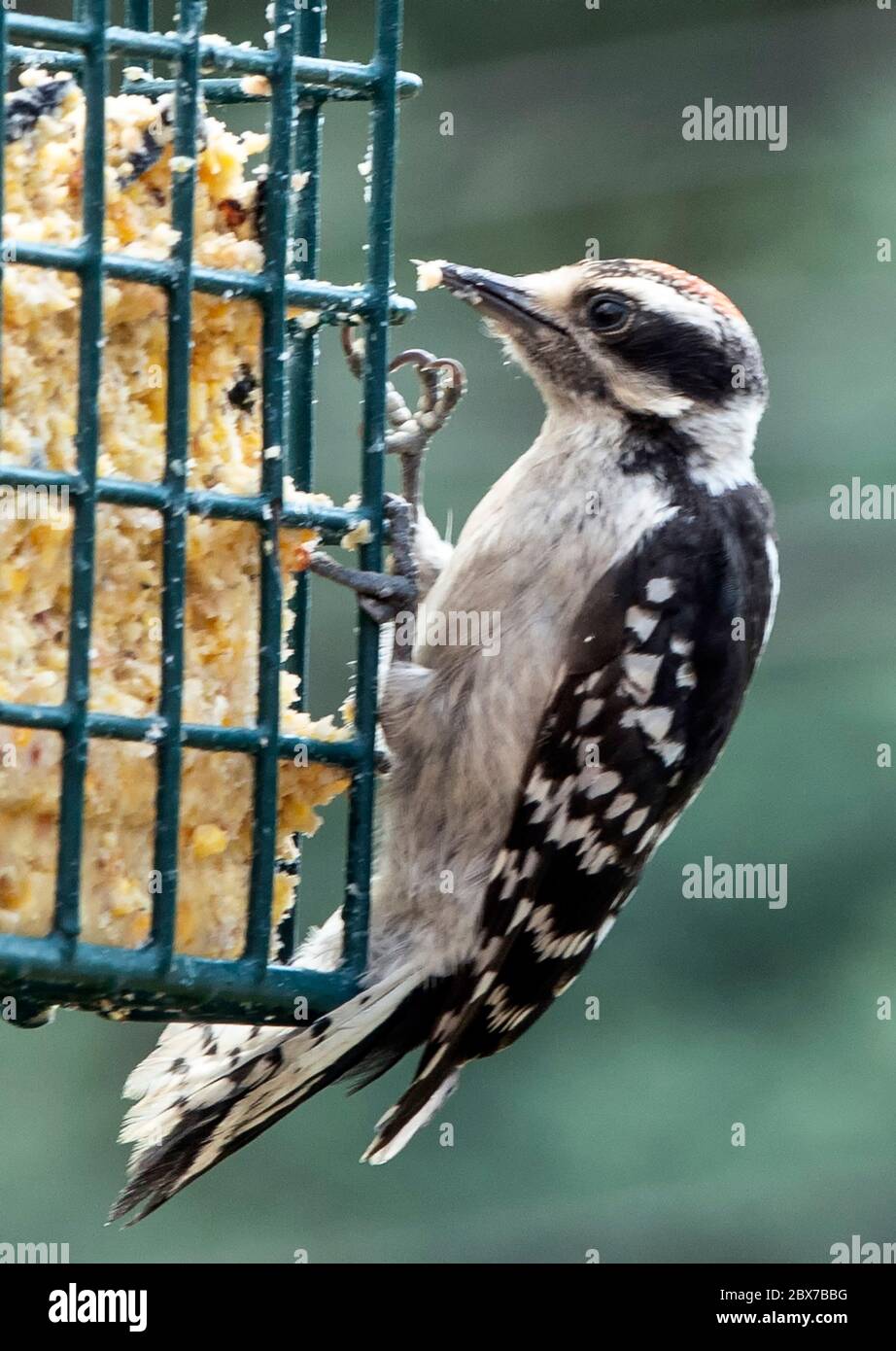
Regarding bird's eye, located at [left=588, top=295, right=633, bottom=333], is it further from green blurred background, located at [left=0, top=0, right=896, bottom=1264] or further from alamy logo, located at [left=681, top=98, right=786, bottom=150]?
alamy logo, located at [left=681, top=98, right=786, bottom=150]

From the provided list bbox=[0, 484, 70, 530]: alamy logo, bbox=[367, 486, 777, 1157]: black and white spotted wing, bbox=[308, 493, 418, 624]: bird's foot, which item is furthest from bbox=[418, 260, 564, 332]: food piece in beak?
bbox=[0, 484, 70, 530]: alamy logo

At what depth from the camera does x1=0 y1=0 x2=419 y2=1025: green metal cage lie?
3076 millimetres

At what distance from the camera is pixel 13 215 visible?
3.15 metres

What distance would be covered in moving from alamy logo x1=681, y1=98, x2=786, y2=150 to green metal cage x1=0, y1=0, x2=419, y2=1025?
17.5 feet

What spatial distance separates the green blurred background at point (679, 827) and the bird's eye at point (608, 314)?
142 inches

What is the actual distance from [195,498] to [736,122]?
6421mm

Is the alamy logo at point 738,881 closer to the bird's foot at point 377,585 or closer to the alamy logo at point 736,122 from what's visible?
the alamy logo at point 736,122

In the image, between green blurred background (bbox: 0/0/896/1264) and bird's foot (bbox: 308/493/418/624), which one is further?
green blurred background (bbox: 0/0/896/1264)

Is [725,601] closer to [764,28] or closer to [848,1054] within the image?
[848,1054]

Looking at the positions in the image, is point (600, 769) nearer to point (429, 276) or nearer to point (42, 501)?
point (429, 276)

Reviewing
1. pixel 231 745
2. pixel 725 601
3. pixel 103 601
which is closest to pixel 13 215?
pixel 103 601

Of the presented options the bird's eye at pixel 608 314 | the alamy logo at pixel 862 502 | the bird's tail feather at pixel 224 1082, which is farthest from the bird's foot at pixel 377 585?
the alamy logo at pixel 862 502

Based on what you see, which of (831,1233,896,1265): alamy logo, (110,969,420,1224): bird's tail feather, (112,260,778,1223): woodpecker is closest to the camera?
(110,969,420,1224): bird's tail feather

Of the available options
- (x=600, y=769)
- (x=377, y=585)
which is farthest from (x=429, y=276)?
(x=600, y=769)
